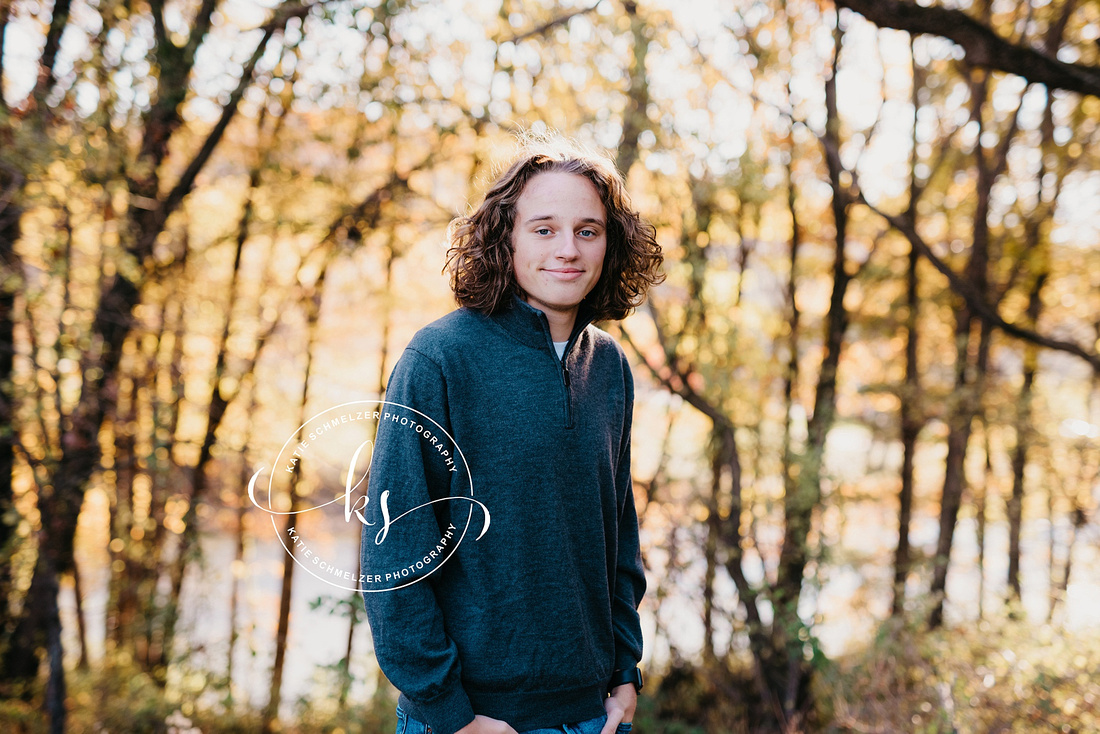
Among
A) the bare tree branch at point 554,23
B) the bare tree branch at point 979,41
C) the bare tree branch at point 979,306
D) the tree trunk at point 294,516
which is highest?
the bare tree branch at point 554,23

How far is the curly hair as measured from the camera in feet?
4.59

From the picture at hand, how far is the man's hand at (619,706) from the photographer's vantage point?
140cm

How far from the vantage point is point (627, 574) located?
5.13 ft

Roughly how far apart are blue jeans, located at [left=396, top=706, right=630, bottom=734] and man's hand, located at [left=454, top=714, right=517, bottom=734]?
0.06 meters

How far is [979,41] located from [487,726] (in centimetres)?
327

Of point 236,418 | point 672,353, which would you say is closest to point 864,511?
point 672,353

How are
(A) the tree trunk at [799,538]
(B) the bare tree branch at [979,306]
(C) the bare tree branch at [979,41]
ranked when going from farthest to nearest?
(B) the bare tree branch at [979,306] → (A) the tree trunk at [799,538] → (C) the bare tree branch at [979,41]

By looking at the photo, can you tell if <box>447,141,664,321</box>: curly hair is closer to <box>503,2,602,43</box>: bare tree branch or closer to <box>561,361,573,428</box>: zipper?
<box>561,361,573,428</box>: zipper

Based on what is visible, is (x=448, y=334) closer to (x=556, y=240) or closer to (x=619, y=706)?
(x=556, y=240)

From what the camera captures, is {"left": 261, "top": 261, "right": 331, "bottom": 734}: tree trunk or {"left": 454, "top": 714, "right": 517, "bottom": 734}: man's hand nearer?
{"left": 454, "top": 714, "right": 517, "bottom": 734}: man's hand

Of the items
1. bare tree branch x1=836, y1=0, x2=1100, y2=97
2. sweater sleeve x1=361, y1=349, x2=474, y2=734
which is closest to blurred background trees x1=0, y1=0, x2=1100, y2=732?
bare tree branch x1=836, y1=0, x2=1100, y2=97

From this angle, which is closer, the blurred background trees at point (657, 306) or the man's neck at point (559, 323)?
the man's neck at point (559, 323)

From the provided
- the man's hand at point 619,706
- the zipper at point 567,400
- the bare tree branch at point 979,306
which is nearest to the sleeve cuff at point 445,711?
the man's hand at point 619,706

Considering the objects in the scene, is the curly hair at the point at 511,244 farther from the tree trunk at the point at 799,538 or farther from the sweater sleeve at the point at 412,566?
the tree trunk at the point at 799,538
